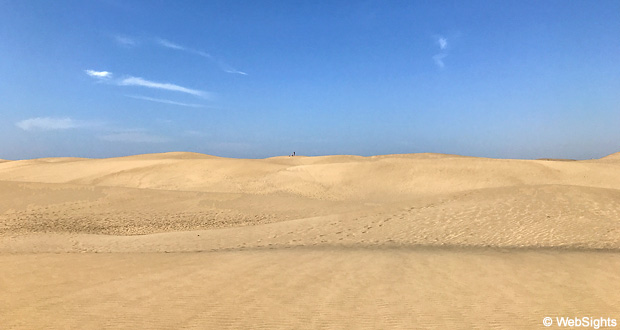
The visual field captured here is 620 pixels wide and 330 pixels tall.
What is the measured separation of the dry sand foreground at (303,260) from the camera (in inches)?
183

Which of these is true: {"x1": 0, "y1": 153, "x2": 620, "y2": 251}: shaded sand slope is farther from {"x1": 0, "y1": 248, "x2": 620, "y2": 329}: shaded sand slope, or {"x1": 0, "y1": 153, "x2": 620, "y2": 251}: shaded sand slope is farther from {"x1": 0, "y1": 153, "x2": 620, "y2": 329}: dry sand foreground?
{"x1": 0, "y1": 248, "x2": 620, "y2": 329}: shaded sand slope

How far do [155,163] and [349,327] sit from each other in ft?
109

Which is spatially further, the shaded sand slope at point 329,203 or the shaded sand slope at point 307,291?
the shaded sand slope at point 329,203

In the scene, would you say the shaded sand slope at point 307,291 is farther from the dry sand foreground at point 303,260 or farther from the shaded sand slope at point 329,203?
the shaded sand slope at point 329,203

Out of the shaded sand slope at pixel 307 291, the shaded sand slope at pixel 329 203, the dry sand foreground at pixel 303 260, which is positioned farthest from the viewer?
the shaded sand slope at pixel 329 203

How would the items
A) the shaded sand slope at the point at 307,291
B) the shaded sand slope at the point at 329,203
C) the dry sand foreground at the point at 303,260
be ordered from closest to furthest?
1. the shaded sand slope at the point at 307,291
2. the dry sand foreground at the point at 303,260
3. the shaded sand slope at the point at 329,203

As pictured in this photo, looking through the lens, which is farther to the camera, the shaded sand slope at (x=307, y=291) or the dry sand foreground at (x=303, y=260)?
the dry sand foreground at (x=303, y=260)

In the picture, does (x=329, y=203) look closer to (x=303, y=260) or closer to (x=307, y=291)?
(x=303, y=260)

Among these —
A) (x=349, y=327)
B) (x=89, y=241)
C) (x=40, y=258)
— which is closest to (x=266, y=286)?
(x=349, y=327)

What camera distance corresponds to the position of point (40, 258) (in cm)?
796

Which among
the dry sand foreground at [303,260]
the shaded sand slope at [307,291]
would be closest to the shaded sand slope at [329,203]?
the dry sand foreground at [303,260]

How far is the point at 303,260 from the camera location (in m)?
7.84

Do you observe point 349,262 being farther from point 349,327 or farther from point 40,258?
point 40,258

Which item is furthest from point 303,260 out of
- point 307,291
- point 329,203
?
point 329,203
